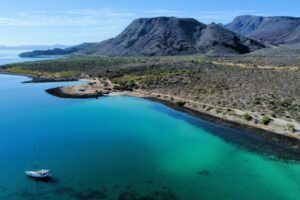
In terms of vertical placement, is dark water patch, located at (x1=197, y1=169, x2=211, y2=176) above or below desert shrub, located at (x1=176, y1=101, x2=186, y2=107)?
below

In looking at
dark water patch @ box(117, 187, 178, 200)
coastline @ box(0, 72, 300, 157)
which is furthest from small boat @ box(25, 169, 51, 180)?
coastline @ box(0, 72, 300, 157)

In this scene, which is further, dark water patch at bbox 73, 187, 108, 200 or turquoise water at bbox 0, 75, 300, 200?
turquoise water at bbox 0, 75, 300, 200

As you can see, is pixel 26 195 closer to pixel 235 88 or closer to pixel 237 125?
pixel 237 125

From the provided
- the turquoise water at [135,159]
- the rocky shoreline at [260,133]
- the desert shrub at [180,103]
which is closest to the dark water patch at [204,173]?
the turquoise water at [135,159]

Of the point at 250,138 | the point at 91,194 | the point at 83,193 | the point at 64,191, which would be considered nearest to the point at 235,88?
the point at 250,138

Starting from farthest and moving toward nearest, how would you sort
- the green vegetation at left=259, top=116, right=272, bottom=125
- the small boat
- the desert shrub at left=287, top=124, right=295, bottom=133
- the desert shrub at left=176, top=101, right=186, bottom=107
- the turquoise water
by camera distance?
the desert shrub at left=176, top=101, right=186, bottom=107 → the green vegetation at left=259, top=116, right=272, bottom=125 → the desert shrub at left=287, top=124, right=295, bottom=133 → the small boat → the turquoise water

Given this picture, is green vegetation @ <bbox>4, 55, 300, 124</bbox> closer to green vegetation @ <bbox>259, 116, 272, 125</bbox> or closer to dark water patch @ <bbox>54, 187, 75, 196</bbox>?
green vegetation @ <bbox>259, 116, 272, 125</bbox>

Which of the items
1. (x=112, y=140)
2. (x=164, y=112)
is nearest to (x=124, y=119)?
(x=164, y=112)
